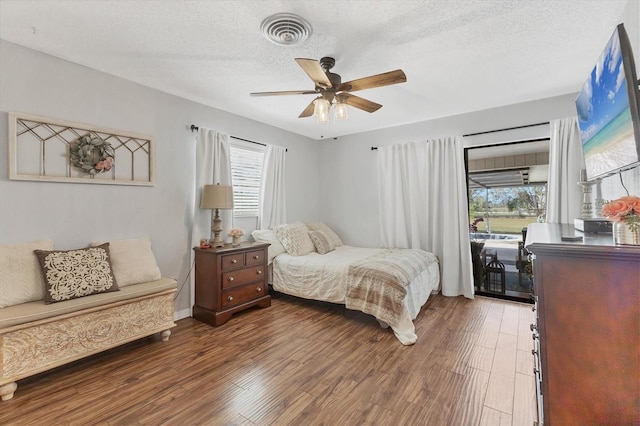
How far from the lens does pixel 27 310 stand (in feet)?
6.38

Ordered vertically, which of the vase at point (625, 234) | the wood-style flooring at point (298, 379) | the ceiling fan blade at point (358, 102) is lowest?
the wood-style flooring at point (298, 379)

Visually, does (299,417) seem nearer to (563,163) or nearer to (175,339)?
(175,339)

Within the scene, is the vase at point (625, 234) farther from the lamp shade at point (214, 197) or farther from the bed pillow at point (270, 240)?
the bed pillow at point (270, 240)

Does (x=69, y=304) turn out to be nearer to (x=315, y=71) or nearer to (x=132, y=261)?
(x=132, y=261)

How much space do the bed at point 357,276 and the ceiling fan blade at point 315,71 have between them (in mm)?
1903

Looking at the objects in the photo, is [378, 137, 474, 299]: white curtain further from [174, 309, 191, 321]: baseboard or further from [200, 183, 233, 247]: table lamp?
[174, 309, 191, 321]: baseboard

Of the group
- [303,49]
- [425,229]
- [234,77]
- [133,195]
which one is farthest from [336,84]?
[425,229]

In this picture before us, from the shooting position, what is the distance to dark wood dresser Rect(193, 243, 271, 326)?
306cm

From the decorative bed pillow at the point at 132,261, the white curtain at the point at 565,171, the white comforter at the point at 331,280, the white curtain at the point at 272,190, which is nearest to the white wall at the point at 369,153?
the white curtain at the point at 565,171

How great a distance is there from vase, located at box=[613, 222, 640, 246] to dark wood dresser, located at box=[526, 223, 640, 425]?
0.06 meters

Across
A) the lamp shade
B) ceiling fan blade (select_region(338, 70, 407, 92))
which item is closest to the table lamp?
the lamp shade

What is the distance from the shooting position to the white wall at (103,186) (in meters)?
2.26

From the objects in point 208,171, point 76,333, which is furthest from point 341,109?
point 76,333

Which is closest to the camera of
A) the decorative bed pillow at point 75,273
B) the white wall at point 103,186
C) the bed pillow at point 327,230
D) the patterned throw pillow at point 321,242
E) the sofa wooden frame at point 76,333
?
the sofa wooden frame at point 76,333
